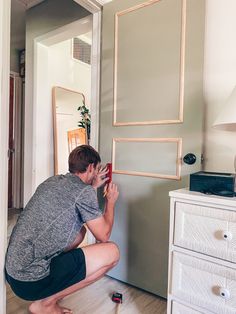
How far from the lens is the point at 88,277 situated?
4.33 feet

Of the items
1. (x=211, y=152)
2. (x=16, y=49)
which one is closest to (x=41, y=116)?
(x=16, y=49)

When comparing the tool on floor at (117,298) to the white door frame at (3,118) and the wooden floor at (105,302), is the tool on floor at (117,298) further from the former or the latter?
the white door frame at (3,118)

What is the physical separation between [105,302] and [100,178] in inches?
31.4

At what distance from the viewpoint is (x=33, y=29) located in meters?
2.64

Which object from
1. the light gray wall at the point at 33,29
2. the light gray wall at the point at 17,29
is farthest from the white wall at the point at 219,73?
the light gray wall at the point at 17,29

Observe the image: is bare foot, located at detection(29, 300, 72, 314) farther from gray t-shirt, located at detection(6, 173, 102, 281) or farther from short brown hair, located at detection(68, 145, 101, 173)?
short brown hair, located at detection(68, 145, 101, 173)

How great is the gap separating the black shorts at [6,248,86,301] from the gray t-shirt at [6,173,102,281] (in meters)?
0.03

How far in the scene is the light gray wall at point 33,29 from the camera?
7.51ft

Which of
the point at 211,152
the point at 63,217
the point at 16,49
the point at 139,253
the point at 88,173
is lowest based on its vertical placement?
the point at 139,253

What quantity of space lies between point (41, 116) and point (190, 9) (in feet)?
6.45

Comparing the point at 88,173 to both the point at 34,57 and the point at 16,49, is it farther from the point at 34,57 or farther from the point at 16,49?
the point at 16,49

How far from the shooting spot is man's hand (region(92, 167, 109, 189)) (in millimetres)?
1576

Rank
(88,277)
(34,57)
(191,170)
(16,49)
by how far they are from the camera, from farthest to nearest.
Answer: (16,49)
(34,57)
(191,170)
(88,277)

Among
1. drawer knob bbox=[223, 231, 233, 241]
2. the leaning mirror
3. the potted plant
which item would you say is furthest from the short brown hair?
the potted plant
